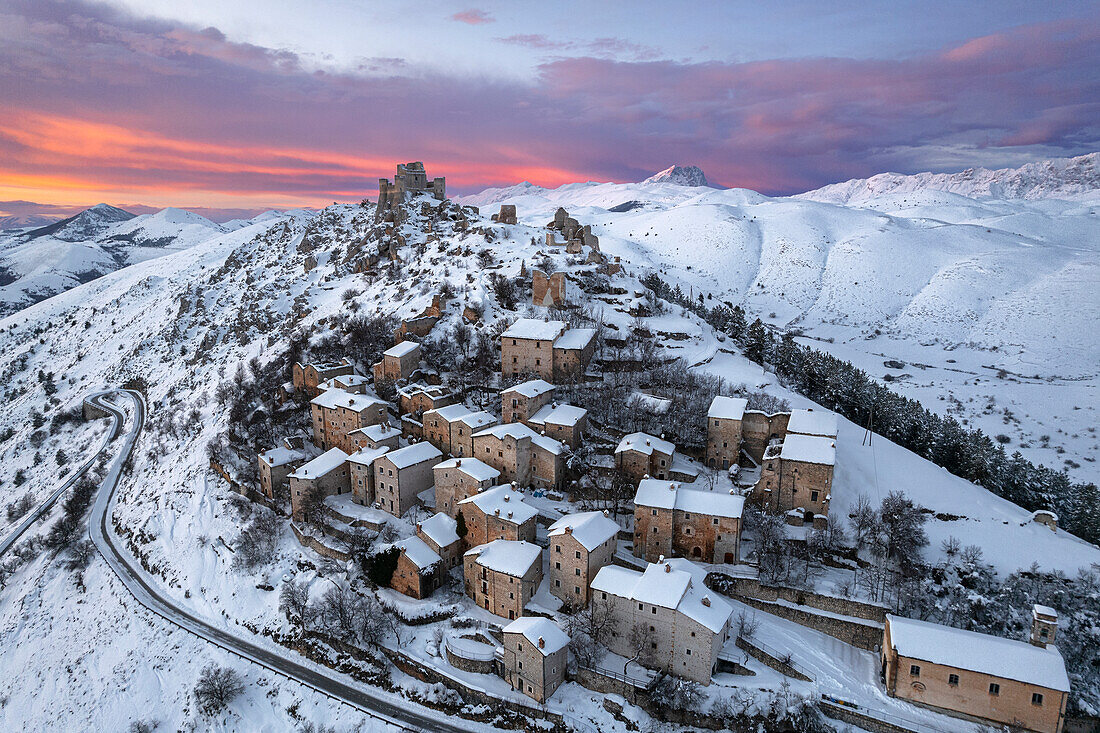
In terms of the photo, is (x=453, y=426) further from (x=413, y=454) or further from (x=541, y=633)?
(x=541, y=633)

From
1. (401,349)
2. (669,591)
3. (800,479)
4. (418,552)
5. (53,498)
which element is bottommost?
(53,498)

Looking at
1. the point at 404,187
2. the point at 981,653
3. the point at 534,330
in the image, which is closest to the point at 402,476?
the point at 534,330

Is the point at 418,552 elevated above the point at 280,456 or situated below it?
below

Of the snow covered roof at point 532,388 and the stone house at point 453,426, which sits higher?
the snow covered roof at point 532,388

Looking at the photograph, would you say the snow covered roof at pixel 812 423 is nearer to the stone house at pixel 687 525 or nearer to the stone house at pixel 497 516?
the stone house at pixel 687 525

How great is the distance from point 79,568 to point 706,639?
57822mm

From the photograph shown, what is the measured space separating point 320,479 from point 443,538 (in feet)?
46.4

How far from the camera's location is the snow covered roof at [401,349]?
61.3m

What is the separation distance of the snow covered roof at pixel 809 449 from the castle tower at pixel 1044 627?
13.5 meters

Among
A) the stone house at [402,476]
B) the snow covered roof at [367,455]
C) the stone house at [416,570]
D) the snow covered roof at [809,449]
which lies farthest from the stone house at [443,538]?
the snow covered roof at [809,449]

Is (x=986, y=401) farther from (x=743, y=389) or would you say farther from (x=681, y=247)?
(x=681, y=247)

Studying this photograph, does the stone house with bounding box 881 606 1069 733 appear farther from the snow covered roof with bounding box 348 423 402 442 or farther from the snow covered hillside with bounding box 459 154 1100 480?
the snow covered hillside with bounding box 459 154 1100 480

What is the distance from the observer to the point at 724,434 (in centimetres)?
4912

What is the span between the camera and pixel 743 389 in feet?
194
